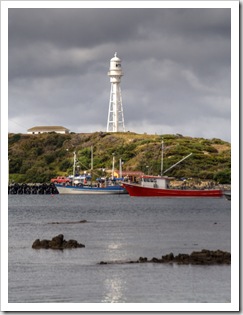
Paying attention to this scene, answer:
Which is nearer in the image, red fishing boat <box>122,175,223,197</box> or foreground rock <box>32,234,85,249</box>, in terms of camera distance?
foreground rock <box>32,234,85,249</box>

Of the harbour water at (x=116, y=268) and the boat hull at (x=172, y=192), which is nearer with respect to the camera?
the harbour water at (x=116, y=268)

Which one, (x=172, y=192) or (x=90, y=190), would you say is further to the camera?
(x=90, y=190)

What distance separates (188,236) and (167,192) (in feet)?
170

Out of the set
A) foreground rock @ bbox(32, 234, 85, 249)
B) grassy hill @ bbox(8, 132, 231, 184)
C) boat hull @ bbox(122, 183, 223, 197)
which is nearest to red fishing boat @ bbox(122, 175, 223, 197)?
boat hull @ bbox(122, 183, 223, 197)

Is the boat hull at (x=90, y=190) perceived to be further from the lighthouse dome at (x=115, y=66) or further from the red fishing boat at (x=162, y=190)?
the lighthouse dome at (x=115, y=66)

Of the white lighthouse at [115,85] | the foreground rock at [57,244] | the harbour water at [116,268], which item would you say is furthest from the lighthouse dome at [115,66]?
the foreground rock at [57,244]

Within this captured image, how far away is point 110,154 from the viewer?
12038cm

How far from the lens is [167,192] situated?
88.3 m

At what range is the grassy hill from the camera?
107938mm

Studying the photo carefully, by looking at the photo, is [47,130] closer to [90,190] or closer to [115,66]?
[115,66]

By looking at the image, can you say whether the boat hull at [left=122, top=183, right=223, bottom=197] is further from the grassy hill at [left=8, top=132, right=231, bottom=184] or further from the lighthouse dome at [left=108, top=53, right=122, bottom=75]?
the lighthouse dome at [left=108, top=53, right=122, bottom=75]

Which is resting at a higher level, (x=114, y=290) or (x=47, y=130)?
(x=47, y=130)

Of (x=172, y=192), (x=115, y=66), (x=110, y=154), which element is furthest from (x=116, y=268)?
(x=110, y=154)

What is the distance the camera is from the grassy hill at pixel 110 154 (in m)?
108
